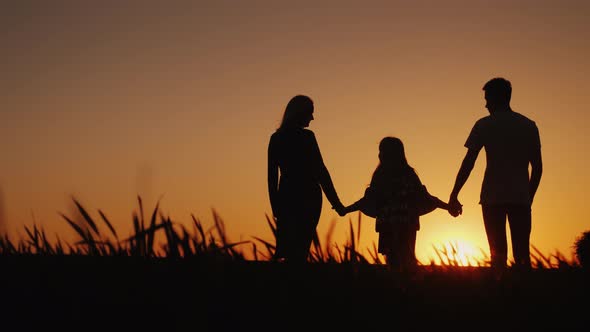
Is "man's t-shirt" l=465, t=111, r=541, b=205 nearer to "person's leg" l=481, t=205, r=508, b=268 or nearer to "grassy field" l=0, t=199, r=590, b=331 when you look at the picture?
"person's leg" l=481, t=205, r=508, b=268

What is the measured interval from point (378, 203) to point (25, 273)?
5.11 meters

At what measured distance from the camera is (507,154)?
740cm

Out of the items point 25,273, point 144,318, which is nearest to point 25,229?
point 25,273

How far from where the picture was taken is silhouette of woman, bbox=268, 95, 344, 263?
7148 millimetres

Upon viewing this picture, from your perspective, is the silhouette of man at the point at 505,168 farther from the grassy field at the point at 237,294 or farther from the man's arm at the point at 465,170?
the grassy field at the point at 237,294

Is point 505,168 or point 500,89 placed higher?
point 500,89

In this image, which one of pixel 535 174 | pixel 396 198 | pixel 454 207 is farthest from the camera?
pixel 396 198

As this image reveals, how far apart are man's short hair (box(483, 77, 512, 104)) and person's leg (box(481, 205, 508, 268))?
975 mm

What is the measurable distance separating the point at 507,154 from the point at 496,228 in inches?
26.0

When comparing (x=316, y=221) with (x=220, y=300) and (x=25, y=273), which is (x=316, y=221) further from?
(x=220, y=300)

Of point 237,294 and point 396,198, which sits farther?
point 396,198

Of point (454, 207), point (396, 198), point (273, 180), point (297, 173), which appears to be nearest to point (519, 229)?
point (454, 207)

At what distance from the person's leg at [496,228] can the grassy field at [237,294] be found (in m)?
3.10

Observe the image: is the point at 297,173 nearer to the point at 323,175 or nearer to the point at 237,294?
the point at 323,175
